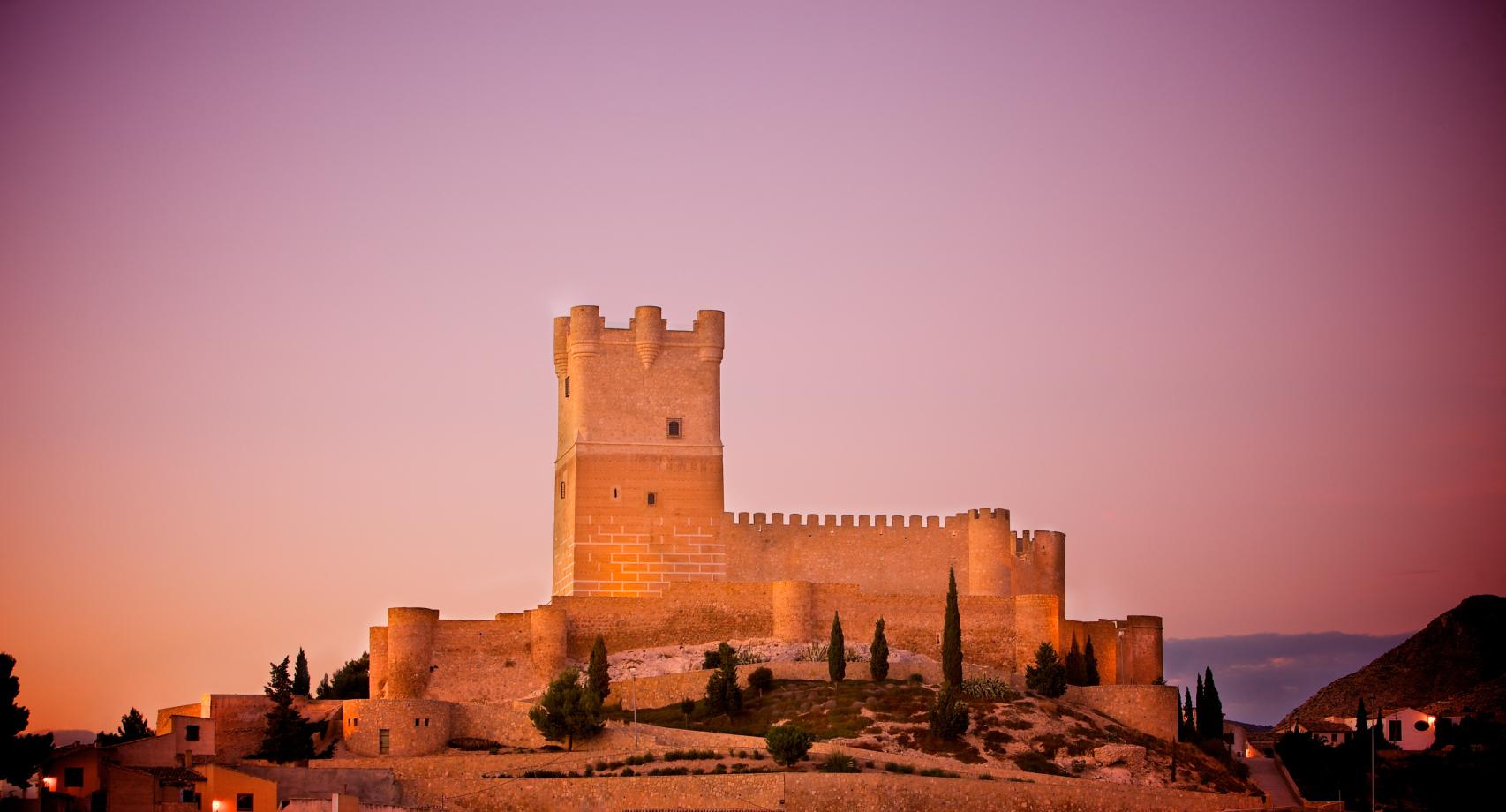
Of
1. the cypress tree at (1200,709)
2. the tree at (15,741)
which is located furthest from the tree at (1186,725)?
the tree at (15,741)

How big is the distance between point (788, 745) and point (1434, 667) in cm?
→ 4213

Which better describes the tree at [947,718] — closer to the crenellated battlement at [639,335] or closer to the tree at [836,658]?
the tree at [836,658]

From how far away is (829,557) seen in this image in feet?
205

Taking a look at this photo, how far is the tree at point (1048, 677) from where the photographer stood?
56.0 metres

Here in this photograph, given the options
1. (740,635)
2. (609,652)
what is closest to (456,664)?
(609,652)

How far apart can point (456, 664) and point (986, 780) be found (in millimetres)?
15265

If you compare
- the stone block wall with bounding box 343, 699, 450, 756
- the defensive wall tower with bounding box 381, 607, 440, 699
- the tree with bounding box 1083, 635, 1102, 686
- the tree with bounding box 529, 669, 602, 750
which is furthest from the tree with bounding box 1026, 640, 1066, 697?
the defensive wall tower with bounding box 381, 607, 440, 699

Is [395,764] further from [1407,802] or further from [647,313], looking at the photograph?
[1407,802]

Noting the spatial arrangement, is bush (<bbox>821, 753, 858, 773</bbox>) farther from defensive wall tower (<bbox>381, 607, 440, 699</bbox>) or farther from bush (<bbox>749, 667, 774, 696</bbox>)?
defensive wall tower (<bbox>381, 607, 440, 699</bbox>)

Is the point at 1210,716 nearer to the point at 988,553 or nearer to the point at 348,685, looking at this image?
the point at 988,553

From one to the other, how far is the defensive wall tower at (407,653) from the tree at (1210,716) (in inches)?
799

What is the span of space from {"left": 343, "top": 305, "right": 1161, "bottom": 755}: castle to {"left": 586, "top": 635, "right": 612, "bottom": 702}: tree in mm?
1921

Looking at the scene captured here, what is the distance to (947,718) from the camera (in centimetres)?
5119

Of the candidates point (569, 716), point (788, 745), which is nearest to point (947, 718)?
point (788, 745)
